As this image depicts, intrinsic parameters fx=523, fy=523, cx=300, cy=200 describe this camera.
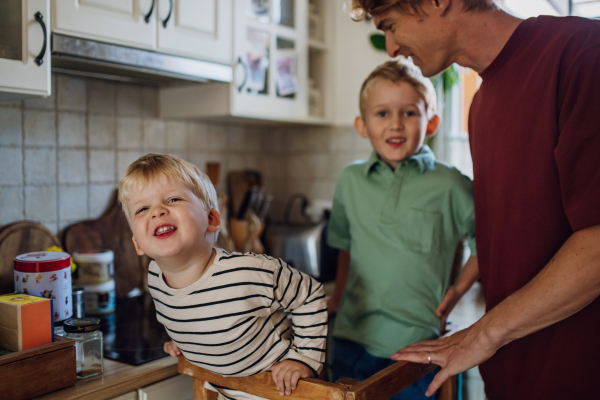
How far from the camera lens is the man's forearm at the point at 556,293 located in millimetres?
784

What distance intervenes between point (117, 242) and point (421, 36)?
Answer: 1178 mm

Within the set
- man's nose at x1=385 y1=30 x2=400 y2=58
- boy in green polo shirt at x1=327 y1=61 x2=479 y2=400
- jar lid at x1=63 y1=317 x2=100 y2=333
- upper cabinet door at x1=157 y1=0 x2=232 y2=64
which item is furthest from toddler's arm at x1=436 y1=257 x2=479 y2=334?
upper cabinet door at x1=157 y1=0 x2=232 y2=64

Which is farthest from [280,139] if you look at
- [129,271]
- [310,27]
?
[129,271]

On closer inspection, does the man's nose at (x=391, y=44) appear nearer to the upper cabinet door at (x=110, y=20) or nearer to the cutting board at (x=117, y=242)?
the upper cabinet door at (x=110, y=20)

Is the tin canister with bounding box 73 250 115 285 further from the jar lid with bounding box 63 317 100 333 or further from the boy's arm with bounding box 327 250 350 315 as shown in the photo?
the boy's arm with bounding box 327 250 350 315

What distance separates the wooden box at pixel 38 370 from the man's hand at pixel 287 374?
39cm

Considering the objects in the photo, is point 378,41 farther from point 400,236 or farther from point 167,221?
point 167,221

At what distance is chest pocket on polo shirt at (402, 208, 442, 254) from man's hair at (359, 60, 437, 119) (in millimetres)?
270

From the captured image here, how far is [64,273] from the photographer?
1.18 m

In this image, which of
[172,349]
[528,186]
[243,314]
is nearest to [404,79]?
[528,186]

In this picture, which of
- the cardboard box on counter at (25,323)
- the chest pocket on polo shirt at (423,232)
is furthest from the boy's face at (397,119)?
the cardboard box on counter at (25,323)

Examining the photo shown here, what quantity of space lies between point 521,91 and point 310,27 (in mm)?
1442

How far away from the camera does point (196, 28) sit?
1560 mm

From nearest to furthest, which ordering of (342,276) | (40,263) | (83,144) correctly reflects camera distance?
(40,263), (342,276), (83,144)
